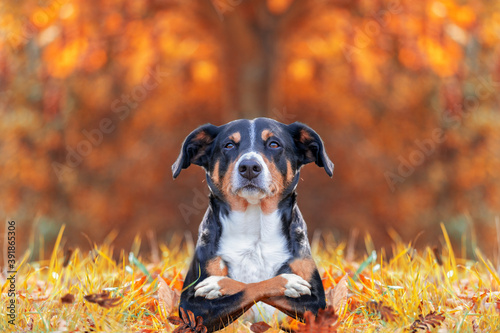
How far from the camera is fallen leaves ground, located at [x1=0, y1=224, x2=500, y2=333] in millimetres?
3547

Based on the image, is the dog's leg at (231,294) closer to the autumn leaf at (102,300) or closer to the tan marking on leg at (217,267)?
the tan marking on leg at (217,267)

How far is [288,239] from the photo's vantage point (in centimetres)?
361

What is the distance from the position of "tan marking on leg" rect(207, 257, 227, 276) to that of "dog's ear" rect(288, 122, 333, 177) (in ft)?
2.89

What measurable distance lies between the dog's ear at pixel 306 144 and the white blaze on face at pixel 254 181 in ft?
1.56

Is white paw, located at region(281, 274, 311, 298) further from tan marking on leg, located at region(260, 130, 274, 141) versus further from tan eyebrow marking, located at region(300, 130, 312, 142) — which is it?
tan eyebrow marking, located at region(300, 130, 312, 142)

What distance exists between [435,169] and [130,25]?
6.86m

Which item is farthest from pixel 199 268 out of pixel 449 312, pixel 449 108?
pixel 449 108

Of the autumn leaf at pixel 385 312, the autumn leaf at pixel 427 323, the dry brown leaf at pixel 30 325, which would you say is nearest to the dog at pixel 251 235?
the autumn leaf at pixel 385 312

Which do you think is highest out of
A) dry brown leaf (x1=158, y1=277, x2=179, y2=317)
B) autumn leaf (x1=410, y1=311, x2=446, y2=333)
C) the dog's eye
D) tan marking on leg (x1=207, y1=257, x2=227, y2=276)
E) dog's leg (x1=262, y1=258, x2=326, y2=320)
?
the dog's eye

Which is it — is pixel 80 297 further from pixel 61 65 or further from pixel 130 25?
pixel 130 25

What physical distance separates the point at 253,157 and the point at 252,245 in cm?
56

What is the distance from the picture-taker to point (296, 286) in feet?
10.8

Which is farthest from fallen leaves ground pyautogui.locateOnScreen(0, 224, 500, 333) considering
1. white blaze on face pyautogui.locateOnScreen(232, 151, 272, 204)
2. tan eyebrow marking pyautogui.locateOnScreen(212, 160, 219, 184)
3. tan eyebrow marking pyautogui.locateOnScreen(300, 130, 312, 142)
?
tan eyebrow marking pyautogui.locateOnScreen(300, 130, 312, 142)

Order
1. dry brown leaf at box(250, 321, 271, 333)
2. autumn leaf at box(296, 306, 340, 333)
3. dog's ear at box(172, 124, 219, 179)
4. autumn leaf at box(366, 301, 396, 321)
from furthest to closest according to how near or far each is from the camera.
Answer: dog's ear at box(172, 124, 219, 179) → autumn leaf at box(366, 301, 396, 321) → dry brown leaf at box(250, 321, 271, 333) → autumn leaf at box(296, 306, 340, 333)
